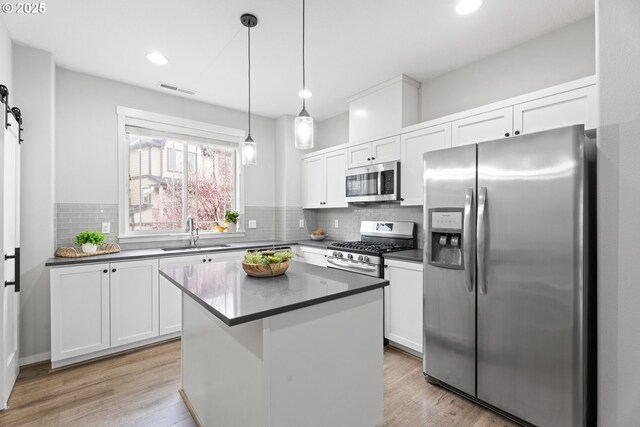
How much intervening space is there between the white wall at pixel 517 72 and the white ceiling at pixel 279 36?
0.10m

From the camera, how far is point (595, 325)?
69.7 inches

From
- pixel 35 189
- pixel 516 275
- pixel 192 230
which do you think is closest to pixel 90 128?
pixel 35 189

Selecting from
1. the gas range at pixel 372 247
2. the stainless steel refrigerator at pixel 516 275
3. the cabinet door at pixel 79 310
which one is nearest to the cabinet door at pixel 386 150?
the gas range at pixel 372 247

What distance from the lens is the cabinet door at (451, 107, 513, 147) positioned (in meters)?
2.46

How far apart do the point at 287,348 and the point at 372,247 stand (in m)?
2.12

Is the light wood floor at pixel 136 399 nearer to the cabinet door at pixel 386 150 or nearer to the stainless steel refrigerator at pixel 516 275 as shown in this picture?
the stainless steel refrigerator at pixel 516 275

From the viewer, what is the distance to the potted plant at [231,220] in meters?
4.16

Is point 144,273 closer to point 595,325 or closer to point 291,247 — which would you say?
point 291,247

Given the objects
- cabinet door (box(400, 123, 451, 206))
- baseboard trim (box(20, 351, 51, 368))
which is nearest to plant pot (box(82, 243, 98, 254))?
baseboard trim (box(20, 351, 51, 368))

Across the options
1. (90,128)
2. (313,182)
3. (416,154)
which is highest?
(90,128)

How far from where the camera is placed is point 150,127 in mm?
3617

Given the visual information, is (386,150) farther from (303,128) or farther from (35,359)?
(35,359)

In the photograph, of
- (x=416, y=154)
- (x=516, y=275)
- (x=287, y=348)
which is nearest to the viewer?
(x=287, y=348)

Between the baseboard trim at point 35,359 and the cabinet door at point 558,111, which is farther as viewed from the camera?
the baseboard trim at point 35,359
